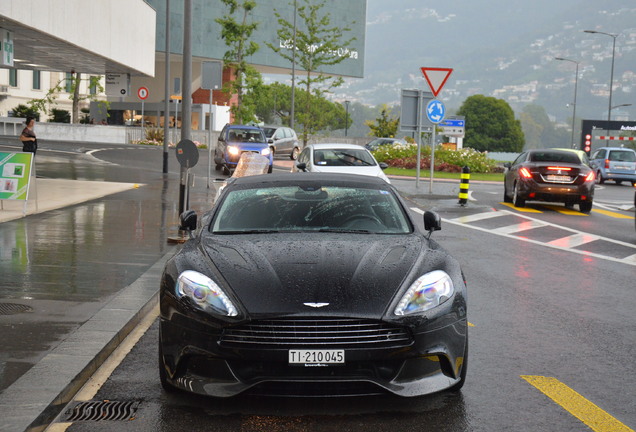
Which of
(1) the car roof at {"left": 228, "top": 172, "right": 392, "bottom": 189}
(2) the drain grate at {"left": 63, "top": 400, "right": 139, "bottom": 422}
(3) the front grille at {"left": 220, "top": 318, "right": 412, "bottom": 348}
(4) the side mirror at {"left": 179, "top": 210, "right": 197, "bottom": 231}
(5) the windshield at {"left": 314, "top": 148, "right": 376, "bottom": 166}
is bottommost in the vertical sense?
(2) the drain grate at {"left": 63, "top": 400, "right": 139, "bottom": 422}

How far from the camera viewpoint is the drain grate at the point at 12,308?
24.7ft

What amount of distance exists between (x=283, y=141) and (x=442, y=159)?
854 centimetres

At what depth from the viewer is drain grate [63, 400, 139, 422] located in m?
5.05

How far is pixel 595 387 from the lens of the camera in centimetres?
589

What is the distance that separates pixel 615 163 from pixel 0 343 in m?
36.3

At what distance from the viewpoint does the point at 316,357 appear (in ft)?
16.0

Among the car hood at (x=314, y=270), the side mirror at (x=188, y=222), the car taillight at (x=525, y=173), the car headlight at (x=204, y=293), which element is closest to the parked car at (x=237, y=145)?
the car taillight at (x=525, y=173)

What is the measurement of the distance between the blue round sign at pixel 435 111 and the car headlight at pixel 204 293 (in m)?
20.8

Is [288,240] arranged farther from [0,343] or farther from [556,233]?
[556,233]

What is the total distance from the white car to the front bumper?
15.5 meters

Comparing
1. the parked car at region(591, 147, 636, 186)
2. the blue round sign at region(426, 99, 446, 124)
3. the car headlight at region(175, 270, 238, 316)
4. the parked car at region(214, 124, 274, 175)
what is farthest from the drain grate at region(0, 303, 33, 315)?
the parked car at region(591, 147, 636, 186)

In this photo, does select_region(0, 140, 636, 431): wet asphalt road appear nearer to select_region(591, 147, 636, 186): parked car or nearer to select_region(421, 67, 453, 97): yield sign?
select_region(421, 67, 453, 97): yield sign

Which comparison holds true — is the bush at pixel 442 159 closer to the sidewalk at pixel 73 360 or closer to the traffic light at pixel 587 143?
the traffic light at pixel 587 143

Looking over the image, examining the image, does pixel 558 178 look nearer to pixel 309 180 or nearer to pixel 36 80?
pixel 309 180
